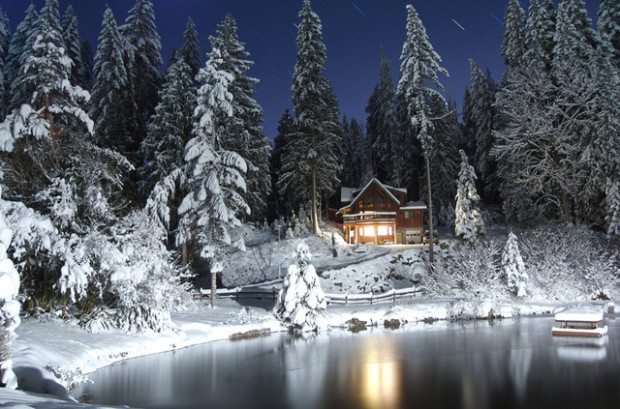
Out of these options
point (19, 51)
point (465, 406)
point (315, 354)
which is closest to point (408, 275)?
point (315, 354)

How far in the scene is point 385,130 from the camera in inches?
2261

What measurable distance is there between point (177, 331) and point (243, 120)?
24.4m

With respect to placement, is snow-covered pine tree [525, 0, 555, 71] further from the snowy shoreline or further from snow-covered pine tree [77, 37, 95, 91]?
snow-covered pine tree [77, 37, 95, 91]

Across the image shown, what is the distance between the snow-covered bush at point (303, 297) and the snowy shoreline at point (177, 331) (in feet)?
3.06

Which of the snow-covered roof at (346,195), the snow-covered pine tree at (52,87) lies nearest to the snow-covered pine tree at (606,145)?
the snow-covered roof at (346,195)

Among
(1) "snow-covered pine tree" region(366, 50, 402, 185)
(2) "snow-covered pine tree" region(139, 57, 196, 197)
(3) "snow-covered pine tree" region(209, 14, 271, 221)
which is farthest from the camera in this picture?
A: (1) "snow-covered pine tree" region(366, 50, 402, 185)

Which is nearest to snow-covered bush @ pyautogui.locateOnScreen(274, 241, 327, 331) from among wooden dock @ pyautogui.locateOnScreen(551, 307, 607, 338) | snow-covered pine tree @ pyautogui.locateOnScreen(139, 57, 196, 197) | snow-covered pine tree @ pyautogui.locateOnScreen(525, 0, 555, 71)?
wooden dock @ pyautogui.locateOnScreen(551, 307, 607, 338)

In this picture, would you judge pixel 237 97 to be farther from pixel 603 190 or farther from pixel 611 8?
pixel 611 8

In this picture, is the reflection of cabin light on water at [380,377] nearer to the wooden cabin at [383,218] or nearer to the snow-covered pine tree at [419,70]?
the snow-covered pine tree at [419,70]

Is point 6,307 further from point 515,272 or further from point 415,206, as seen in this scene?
point 415,206

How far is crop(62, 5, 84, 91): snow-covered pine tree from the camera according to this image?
4324 centimetres

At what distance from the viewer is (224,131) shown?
36344 mm

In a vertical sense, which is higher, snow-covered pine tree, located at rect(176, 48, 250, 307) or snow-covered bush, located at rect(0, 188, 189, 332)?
snow-covered pine tree, located at rect(176, 48, 250, 307)

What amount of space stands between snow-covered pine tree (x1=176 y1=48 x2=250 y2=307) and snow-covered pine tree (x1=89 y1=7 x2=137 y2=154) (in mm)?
14969
